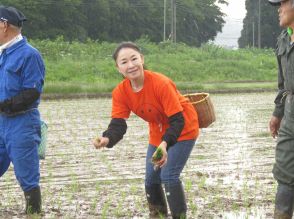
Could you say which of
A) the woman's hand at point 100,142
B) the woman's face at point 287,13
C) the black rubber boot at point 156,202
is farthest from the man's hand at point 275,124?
the woman's hand at point 100,142

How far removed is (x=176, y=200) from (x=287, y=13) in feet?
5.01

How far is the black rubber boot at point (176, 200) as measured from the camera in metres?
4.82

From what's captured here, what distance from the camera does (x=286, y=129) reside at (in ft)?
14.1

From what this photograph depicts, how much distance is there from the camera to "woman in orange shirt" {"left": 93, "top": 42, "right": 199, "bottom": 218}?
454cm

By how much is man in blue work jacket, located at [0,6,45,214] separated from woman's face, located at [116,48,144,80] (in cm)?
95

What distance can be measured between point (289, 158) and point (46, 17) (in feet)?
176

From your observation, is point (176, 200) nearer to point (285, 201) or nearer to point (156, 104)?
point (156, 104)

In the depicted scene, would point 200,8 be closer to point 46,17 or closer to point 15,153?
point 46,17

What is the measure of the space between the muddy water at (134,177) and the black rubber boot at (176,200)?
1.32ft

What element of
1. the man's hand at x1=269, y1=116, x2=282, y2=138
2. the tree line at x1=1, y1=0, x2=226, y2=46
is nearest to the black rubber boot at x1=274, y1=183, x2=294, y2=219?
the man's hand at x1=269, y1=116, x2=282, y2=138

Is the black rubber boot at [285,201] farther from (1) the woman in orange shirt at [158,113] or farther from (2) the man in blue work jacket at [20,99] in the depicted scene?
(2) the man in blue work jacket at [20,99]

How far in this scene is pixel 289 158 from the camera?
4234 millimetres

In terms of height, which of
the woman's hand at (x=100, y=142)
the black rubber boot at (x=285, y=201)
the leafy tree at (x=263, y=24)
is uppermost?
the woman's hand at (x=100, y=142)

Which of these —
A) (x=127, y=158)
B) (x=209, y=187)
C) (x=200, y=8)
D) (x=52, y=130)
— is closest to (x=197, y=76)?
(x=52, y=130)
